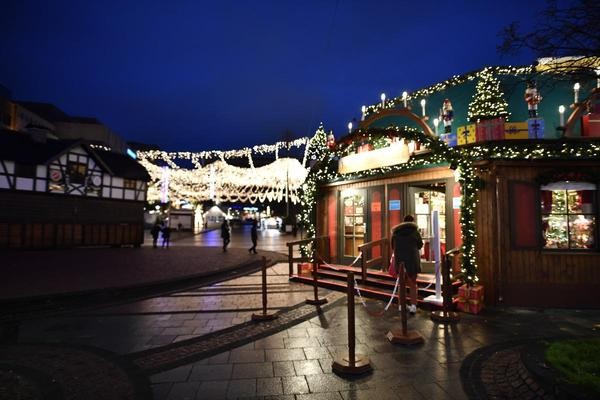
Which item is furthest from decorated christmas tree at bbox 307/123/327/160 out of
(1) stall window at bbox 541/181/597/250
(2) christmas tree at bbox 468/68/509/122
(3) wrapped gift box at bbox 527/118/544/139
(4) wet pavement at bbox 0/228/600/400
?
(1) stall window at bbox 541/181/597/250

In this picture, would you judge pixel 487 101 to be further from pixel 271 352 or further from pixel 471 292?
pixel 271 352

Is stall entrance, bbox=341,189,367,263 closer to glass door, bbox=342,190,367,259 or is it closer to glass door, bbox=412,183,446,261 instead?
glass door, bbox=342,190,367,259

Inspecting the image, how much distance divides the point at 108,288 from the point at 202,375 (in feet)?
18.4

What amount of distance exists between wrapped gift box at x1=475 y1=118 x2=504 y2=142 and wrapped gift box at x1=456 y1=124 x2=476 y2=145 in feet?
0.34

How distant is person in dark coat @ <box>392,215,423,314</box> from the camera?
266 inches

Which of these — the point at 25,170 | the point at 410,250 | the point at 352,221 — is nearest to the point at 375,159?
the point at 352,221

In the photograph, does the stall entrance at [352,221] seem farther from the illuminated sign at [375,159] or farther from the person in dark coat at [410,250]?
the person in dark coat at [410,250]

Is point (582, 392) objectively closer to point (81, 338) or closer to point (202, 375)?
point (202, 375)

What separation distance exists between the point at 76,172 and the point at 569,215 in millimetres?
24196

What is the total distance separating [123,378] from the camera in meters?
4.09

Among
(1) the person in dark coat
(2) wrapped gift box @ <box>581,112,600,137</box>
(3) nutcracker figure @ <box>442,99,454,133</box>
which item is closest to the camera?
(1) the person in dark coat

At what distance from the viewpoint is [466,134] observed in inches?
316

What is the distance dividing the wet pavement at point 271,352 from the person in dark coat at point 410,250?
0.59 metres

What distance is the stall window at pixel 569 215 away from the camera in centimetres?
722
